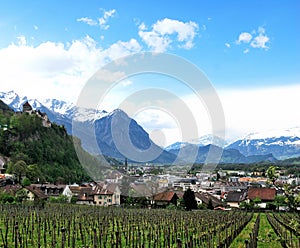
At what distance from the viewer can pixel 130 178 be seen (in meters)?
59.4

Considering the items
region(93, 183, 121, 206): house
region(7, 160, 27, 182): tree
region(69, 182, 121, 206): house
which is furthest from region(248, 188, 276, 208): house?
region(7, 160, 27, 182): tree

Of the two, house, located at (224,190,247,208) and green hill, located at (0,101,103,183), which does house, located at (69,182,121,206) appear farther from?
house, located at (224,190,247,208)

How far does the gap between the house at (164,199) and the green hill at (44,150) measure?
25078 mm

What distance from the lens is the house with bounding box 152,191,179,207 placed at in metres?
54.9

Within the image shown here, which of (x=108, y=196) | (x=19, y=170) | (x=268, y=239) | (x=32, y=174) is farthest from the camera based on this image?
(x=32, y=174)

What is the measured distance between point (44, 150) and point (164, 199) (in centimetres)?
4104

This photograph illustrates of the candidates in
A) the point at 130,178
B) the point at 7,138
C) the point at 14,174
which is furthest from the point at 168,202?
the point at 7,138

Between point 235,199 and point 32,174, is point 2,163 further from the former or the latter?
point 235,199

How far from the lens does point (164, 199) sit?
5553cm

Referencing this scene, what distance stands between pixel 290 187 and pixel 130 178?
2227 inches

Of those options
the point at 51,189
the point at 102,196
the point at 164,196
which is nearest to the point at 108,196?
the point at 102,196

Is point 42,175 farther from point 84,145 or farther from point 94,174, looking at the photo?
point 84,145

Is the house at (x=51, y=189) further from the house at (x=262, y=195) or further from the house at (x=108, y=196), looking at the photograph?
the house at (x=262, y=195)

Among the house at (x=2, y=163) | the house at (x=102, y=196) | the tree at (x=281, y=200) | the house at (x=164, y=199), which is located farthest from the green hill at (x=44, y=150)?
the tree at (x=281, y=200)
